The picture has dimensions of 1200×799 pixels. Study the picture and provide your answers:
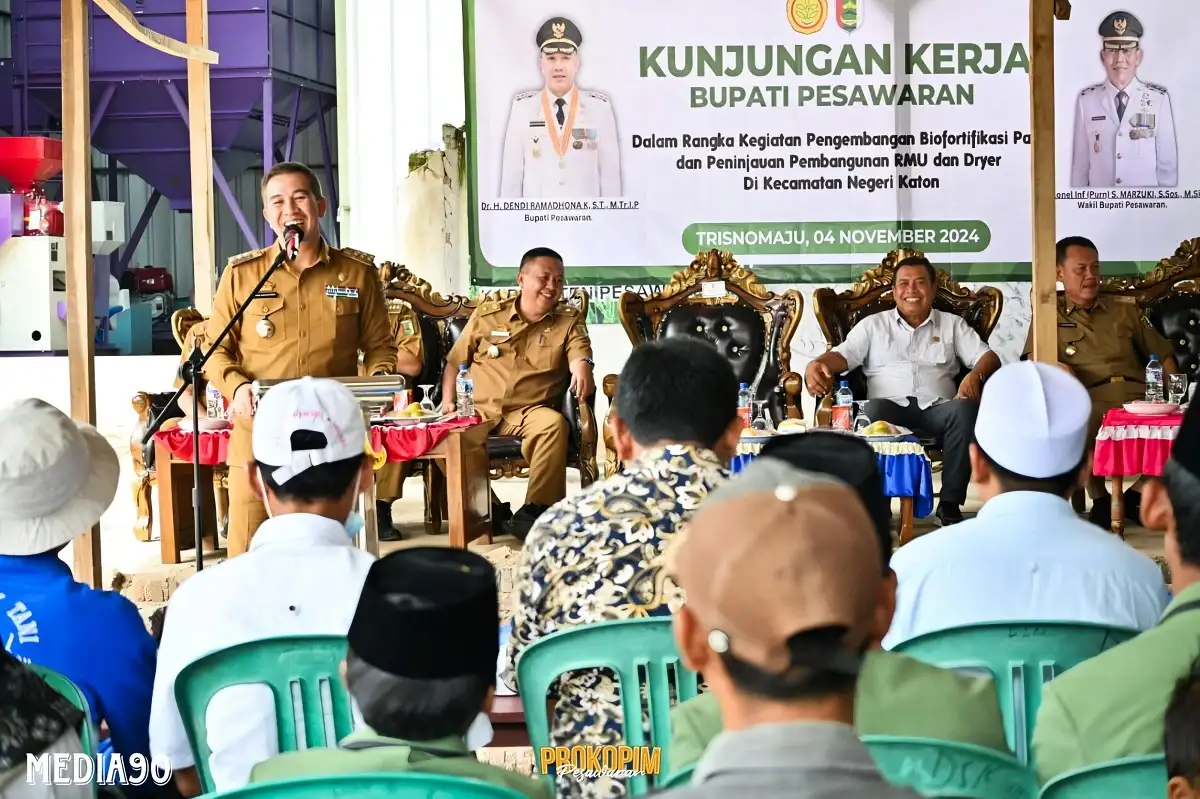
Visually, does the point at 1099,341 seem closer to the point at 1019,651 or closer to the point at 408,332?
the point at 408,332

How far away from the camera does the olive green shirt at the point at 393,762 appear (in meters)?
1.24

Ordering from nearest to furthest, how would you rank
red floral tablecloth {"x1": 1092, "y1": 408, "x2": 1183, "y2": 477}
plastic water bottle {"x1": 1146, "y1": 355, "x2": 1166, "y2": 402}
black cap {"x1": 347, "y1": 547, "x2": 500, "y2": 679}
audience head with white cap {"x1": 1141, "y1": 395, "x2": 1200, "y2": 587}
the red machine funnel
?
black cap {"x1": 347, "y1": 547, "x2": 500, "y2": 679}
audience head with white cap {"x1": 1141, "y1": 395, "x2": 1200, "y2": 587}
red floral tablecloth {"x1": 1092, "y1": 408, "x2": 1183, "y2": 477}
plastic water bottle {"x1": 1146, "y1": 355, "x2": 1166, "y2": 402}
the red machine funnel

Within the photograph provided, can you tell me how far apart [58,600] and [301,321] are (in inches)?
122

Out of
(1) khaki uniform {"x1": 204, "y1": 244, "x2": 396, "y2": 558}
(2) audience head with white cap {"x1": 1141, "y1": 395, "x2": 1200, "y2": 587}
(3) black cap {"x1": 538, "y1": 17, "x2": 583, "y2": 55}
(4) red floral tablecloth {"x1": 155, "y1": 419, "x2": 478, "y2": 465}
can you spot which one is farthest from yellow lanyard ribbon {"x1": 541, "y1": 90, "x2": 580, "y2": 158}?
(2) audience head with white cap {"x1": 1141, "y1": 395, "x2": 1200, "y2": 587}

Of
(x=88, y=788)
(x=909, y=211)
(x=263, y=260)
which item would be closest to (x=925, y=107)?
(x=909, y=211)

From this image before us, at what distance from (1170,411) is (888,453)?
1.08 m

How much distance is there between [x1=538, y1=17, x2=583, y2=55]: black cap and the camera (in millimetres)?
7594

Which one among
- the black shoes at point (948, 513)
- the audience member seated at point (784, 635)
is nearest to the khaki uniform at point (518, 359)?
the black shoes at point (948, 513)

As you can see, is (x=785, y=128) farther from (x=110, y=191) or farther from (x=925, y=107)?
(x=110, y=191)

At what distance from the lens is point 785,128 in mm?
7578

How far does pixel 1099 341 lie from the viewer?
5.98 meters

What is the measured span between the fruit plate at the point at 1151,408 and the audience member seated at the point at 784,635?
459 cm

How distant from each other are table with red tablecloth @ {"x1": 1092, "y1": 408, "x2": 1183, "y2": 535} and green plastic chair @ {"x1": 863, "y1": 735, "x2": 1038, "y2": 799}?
4021mm

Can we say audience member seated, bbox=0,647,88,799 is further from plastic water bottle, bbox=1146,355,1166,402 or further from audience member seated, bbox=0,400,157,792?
plastic water bottle, bbox=1146,355,1166,402
